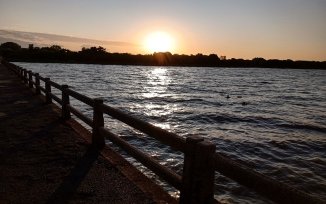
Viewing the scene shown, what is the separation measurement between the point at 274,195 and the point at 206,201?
4.02 feet

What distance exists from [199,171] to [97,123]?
427 cm

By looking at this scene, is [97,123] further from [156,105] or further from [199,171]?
[156,105]

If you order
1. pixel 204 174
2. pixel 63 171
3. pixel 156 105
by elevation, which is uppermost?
pixel 204 174

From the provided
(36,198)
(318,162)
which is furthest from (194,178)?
(318,162)

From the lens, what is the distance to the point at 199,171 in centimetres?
408

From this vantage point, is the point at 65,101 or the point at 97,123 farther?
the point at 65,101

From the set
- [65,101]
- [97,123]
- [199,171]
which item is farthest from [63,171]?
[65,101]

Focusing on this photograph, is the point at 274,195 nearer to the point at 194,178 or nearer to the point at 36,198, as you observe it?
the point at 194,178

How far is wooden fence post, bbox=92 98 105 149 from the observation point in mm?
7664

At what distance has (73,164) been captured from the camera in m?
6.64

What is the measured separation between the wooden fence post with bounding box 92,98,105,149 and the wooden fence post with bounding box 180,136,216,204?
3.81 m

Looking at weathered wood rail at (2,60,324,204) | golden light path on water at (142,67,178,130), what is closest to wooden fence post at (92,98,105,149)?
weathered wood rail at (2,60,324,204)

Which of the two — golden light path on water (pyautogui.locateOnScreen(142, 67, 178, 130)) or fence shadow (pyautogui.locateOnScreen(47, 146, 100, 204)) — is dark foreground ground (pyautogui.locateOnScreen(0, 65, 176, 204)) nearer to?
fence shadow (pyautogui.locateOnScreen(47, 146, 100, 204))

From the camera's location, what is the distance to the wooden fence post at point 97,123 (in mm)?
7664
